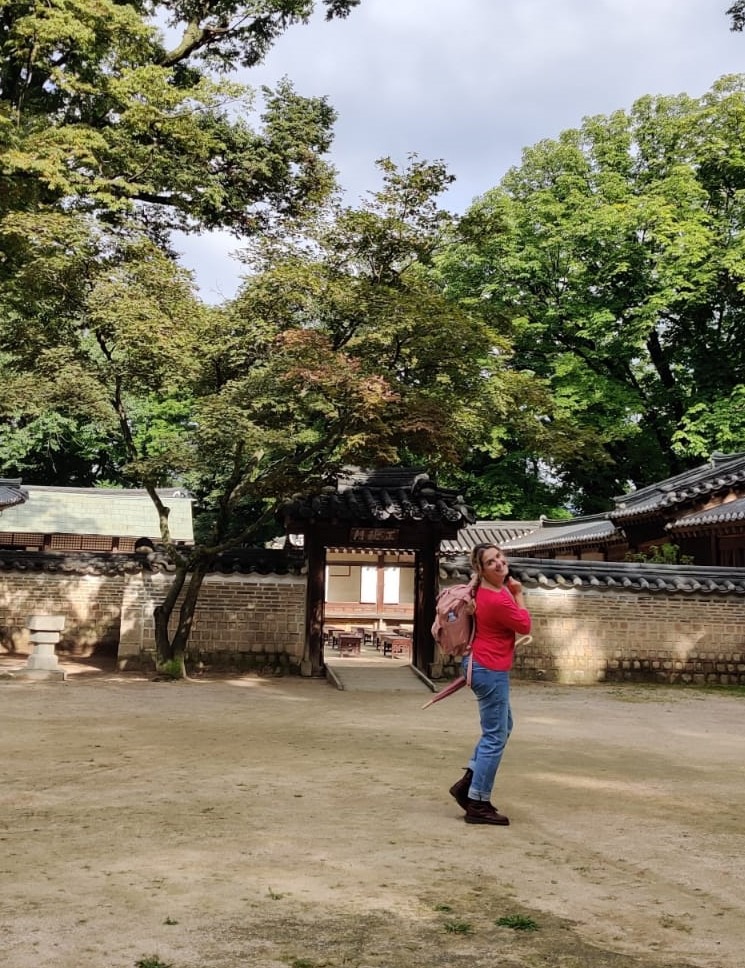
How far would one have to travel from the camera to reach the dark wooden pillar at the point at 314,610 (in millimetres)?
15492

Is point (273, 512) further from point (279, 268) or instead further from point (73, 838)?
point (73, 838)

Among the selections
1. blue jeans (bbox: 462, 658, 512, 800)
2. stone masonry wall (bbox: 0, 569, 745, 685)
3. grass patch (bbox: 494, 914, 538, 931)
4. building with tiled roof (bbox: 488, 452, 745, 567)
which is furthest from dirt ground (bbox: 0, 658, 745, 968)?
building with tiled roof (bbox: 488, 452, 745, 567)

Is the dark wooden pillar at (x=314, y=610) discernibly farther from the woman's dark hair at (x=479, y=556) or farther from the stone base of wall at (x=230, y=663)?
the woman's dark hair at (x=479, y=556)

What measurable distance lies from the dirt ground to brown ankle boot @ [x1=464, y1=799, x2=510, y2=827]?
0.49 feet

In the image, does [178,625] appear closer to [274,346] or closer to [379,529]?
[379,529]

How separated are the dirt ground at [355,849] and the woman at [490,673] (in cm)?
25

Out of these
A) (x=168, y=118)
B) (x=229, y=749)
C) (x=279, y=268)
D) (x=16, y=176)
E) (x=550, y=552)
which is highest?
(x=168, y=118)

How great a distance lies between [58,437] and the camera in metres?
35.7

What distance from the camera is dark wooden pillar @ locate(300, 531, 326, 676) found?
610 inches

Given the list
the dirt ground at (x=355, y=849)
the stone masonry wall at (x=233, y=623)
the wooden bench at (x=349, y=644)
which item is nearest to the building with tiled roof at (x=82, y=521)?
the wooden bench at (x=349, y=644)

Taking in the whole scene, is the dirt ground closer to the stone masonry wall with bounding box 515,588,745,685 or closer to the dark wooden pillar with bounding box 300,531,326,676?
the dark wooden pillar with bounding box 300,531,326,676

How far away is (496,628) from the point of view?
577 cm

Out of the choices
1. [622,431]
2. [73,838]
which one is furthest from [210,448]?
[622,431]

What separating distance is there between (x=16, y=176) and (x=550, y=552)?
19.1 m
